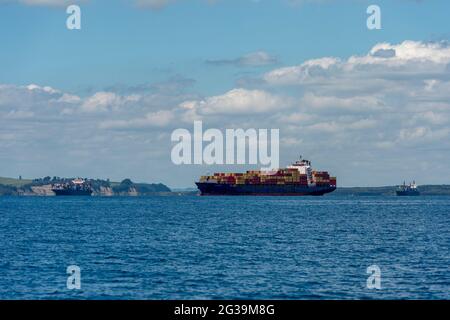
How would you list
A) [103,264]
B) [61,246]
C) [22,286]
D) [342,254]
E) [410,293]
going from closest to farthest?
1. [410,293]
2. [22,286]
3. [103,264]
4. [342,254]
5. [61,246]

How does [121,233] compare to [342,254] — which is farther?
[121,233]

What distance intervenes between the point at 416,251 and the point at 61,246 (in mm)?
34860

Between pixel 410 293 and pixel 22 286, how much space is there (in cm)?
2442

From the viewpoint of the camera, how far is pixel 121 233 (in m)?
90.5

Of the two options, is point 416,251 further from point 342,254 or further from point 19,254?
point 19,254

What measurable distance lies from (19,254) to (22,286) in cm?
1951

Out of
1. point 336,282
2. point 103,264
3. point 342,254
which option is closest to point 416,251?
point 342,254

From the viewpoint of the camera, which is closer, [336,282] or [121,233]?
[336,282]
